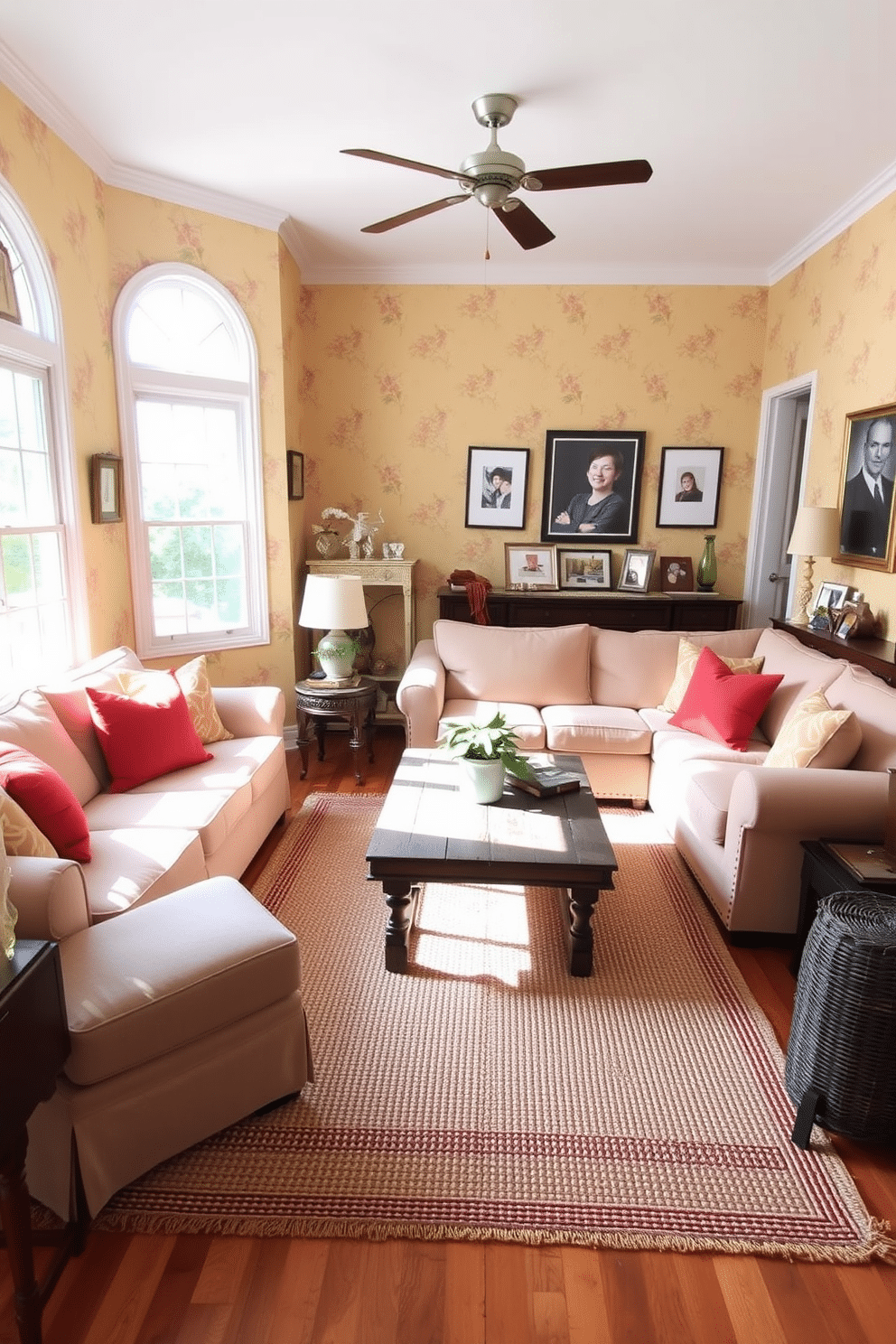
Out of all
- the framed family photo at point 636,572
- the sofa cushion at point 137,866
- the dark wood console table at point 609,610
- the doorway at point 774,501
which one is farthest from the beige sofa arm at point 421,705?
the doorway at point 774,501

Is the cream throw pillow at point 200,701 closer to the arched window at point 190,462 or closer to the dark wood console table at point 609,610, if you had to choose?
the arched window at point 190,462

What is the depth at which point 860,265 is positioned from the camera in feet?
12.6

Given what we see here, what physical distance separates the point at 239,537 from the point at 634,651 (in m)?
2.34

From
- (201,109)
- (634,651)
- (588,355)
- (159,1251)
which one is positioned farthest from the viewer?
(588,355)

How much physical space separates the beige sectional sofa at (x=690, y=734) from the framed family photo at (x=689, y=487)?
1157mm

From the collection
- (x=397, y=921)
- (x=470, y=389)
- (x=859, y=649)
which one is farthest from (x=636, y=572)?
(x=397, y=921)

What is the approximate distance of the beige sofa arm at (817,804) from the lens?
8.39 ft

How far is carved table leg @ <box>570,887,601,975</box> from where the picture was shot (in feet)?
8.43

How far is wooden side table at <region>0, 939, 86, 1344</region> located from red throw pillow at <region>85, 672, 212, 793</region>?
59.9 inches

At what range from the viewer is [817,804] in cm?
258

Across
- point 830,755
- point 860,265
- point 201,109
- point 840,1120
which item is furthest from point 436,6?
point 840,1120

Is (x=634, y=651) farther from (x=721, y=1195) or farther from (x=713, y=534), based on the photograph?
(x=721, y=1195)

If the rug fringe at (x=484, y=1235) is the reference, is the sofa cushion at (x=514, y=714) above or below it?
above

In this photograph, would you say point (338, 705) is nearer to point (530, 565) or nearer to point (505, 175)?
point (530, 565)
